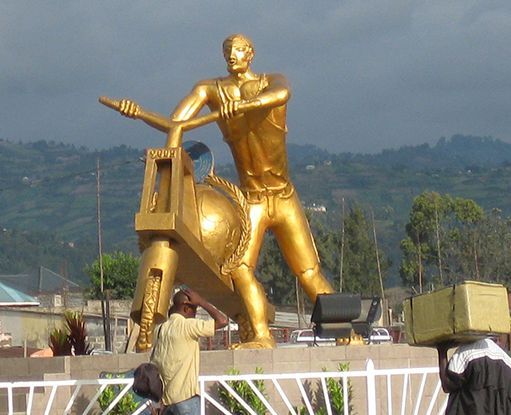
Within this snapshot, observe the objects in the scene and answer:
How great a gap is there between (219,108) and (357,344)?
2737mm

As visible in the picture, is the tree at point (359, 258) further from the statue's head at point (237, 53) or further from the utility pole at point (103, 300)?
the statue's head at point (237, 53)

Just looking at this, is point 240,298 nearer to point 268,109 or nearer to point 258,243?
point 258,243

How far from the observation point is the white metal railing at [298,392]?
10906mm

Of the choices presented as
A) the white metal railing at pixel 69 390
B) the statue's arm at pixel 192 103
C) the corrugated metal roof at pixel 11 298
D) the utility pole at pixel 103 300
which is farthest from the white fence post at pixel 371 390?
the corrugated metal roof at pixel 11 298

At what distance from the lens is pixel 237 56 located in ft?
43.5

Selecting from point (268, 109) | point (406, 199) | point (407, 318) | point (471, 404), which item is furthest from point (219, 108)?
point (406, 199)

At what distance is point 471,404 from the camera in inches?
284

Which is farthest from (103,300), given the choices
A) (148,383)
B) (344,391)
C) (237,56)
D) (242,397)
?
(148,383)

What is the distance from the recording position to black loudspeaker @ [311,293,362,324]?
530 inches

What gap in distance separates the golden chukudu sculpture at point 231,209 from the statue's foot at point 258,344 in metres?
0.01

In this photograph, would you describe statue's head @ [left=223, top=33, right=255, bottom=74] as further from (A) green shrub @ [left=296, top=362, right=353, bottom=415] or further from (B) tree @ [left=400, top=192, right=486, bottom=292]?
(B) tree @ [left=400, top=192, right=486, bottom=292]

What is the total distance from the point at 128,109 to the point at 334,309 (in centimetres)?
289

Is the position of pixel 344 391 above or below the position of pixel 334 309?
below

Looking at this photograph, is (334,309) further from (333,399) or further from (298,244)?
(333,399)
